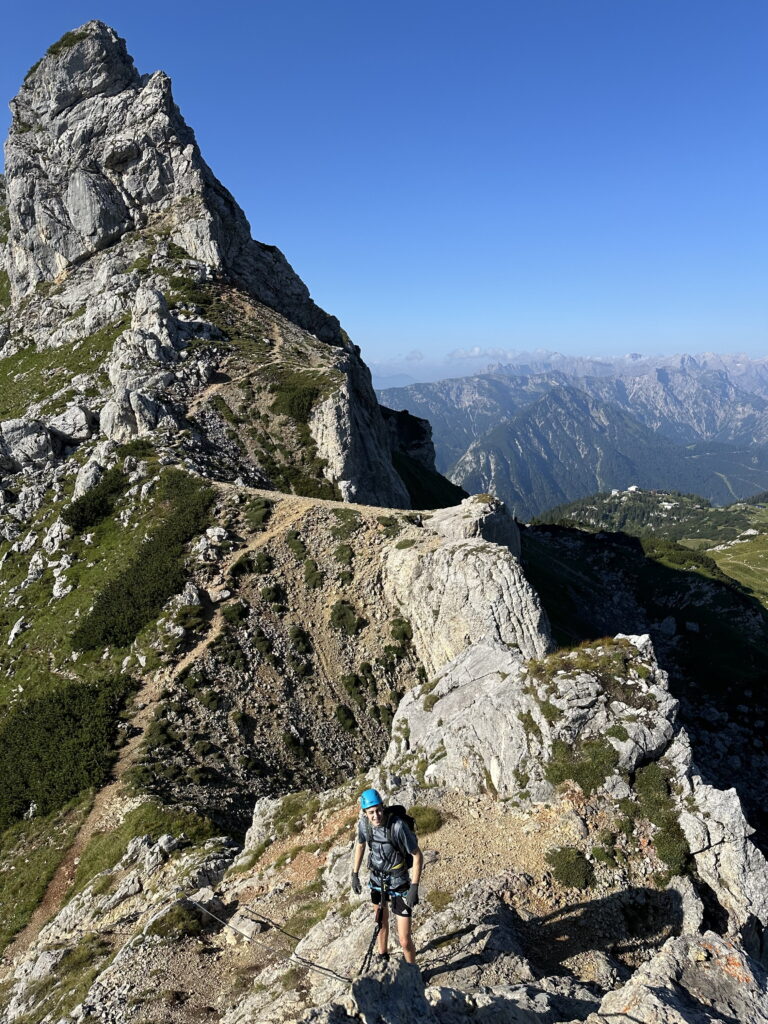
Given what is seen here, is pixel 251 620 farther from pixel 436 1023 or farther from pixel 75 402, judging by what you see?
pixel 75 402

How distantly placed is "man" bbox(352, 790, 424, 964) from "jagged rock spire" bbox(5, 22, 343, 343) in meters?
90.1

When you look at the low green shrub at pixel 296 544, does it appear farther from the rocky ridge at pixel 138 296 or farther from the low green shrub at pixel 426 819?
the low green shrub at pixel 426 819

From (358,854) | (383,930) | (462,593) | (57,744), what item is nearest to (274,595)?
(462,593)

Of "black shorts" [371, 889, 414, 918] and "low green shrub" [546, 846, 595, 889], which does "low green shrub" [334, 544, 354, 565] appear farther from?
"black shorts" [371, 889, 414, 918]

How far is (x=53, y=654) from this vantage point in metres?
41.7

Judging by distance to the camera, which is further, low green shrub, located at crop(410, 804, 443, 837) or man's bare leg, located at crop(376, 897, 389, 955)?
low green shrub, located at crop(410, 804, 443, 837)

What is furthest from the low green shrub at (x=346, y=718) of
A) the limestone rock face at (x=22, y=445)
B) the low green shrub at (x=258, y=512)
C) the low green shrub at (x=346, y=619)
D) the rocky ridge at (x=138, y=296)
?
the limestone rock face at (x=22, y=445)

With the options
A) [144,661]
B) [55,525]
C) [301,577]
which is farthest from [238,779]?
[55,525]

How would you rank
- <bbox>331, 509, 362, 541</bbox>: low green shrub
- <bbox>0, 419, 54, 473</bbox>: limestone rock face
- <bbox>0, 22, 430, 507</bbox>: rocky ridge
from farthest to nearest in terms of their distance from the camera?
1. <bbox>0, 22, 430, 507</bbox>: rocky ridge
2. <bbox>0, 419, 54, 473</bbox>: limestone rock face
3. <bbox>331, 509, 362, 541</bbox>: low green shrub

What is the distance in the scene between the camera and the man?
1305cm

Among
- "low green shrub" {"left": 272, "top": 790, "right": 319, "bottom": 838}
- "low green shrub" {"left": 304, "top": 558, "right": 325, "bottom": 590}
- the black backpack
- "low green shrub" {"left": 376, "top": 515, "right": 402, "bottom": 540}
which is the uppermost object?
the black backpack

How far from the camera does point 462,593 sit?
38125mm

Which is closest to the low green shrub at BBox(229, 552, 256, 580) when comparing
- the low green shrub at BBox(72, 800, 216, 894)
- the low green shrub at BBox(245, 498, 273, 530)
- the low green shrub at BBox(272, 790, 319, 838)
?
the low green shrub at BBox(245, 498, 273, 530)

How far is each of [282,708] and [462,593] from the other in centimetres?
1470
